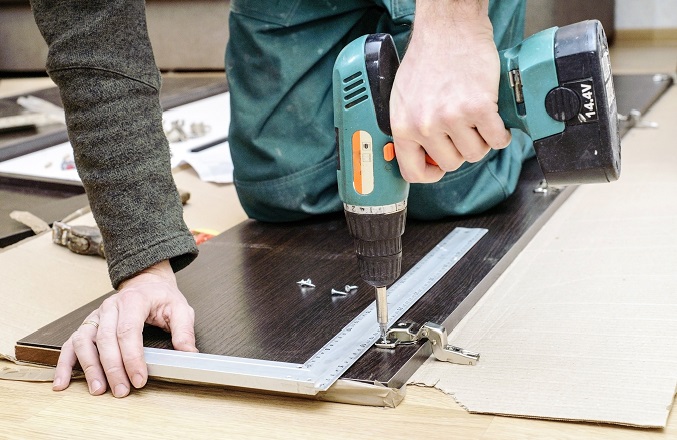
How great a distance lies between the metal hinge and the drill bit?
1 cm

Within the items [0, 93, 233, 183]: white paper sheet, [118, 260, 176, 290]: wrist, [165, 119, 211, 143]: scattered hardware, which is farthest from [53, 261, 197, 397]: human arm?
[165, 119, 211, 143]: scattered hardware

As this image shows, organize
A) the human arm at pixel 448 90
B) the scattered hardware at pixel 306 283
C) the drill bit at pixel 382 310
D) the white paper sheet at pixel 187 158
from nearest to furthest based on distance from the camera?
the human arm at pixel 448 90, the drill bit at pixel 382 310, the scattered hardware at pixel 306 283, the white paper sheet at pixel 187 158

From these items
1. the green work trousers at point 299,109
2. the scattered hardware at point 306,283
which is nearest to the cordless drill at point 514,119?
the scattered hardware at point 306,283

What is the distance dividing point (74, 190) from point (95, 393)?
3.89 ft

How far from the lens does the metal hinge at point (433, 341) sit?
1213 millimetres

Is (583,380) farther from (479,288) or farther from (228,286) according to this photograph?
(228,286)

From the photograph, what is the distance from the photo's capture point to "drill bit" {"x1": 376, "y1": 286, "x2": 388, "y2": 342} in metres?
1.18

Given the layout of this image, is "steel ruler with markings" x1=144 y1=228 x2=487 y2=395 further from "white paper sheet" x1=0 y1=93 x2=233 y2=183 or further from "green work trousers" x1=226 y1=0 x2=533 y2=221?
"white paper sheet" x1=0 y1=93 x2=233 y2=183

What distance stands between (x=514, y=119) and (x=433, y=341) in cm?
35

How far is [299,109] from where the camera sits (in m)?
1.75

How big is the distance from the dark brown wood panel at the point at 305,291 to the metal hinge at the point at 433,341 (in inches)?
0.6

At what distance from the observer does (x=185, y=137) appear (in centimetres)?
267

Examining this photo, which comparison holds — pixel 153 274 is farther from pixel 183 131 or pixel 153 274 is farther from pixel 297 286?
pixel 183 131

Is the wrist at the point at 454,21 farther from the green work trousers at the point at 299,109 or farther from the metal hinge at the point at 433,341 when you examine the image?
the green work trousers at the point at 299,109
